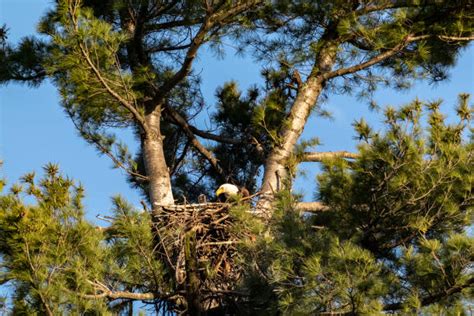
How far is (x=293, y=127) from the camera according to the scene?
10094mm

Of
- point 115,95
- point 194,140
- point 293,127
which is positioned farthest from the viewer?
point 194,140

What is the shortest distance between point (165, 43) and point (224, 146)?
4.30 feet

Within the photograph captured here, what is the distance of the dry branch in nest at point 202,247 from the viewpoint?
8.20 metres

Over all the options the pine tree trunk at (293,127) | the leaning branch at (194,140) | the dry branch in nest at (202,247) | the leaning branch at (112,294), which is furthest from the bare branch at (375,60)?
the leaning branch at (112,294)

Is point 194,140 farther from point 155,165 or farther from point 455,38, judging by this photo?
point 455,38

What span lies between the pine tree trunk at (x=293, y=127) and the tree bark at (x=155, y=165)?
88cm

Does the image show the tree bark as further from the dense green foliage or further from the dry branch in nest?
the dense green foliage

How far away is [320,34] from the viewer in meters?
10.8

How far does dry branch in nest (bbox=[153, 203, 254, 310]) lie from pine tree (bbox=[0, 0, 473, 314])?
2cm

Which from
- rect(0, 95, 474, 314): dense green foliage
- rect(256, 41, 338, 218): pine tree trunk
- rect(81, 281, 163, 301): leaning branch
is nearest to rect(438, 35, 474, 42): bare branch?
rect(256, 41, 338, 218): pine tree trunk

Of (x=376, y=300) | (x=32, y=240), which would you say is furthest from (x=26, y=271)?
(x=376, y=300)

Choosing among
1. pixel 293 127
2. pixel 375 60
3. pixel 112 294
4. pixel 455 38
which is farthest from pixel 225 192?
pixel 455 38

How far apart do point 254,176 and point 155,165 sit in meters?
1.59

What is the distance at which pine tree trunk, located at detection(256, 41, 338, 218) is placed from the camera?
31.4ft
